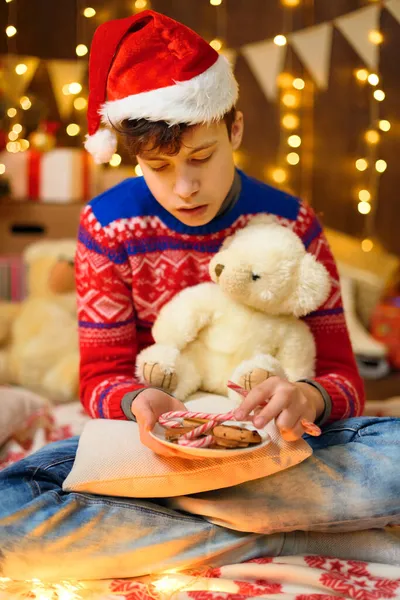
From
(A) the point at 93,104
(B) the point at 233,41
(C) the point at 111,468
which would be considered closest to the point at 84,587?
(C) the point at 111,468

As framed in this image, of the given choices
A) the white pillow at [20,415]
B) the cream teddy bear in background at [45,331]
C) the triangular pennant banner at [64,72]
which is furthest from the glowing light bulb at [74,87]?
the white pillow at [20,415]

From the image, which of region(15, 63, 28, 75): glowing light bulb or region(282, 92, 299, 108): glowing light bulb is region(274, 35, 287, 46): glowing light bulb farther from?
region(15, 63, 28, 75): glowing light bulb

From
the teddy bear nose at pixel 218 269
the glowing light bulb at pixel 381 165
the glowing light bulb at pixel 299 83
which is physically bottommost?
the teddy bear nose at pixel 218 269

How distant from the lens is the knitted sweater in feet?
3.76

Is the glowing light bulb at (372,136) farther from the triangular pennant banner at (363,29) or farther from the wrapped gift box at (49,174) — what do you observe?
the wrapped gift box at (49,174)

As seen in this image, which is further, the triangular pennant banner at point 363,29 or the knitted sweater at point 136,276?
the triangular pennant banner at point 363,29

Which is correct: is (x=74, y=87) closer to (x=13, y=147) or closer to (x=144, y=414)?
(x=13, y=147)

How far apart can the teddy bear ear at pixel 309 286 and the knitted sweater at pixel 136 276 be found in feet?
0.38

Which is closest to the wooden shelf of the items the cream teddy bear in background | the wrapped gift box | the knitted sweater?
the wrapped gift box

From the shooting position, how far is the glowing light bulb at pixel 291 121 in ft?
10.1

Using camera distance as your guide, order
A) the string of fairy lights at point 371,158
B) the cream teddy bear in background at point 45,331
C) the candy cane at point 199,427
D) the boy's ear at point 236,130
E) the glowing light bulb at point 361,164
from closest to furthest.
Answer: the candy cane at point 199,427 < the boy's ear at point 236,130 < the cream teddy bear in background at point 45,331 < the string of fairy lights at point 371,158 < the glowing light bulb at point 361,164

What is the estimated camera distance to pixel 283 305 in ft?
3.53

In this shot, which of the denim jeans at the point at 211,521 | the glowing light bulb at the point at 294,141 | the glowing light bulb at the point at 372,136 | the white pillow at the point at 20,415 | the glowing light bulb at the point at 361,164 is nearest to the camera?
the denim jeans at the point at 211,521

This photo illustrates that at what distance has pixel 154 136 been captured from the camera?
3.28 feet
